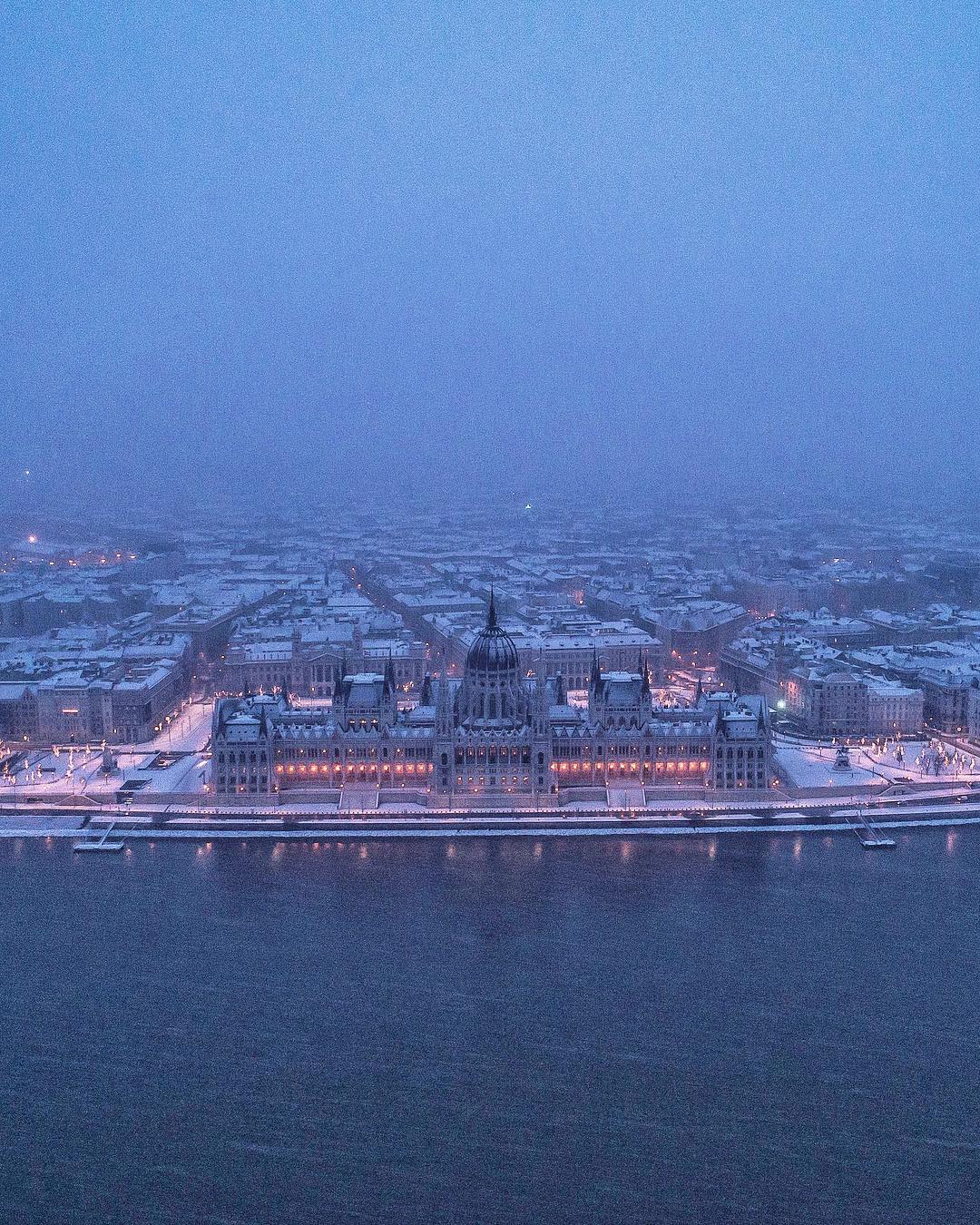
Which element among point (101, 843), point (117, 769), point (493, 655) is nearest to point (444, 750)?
point (493, 655)

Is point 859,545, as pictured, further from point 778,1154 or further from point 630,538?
point 778,1154

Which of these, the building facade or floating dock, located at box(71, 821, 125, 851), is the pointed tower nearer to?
the building facade

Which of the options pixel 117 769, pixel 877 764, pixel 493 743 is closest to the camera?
pixel 493 743

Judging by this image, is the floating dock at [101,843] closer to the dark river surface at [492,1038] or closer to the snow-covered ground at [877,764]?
the dark river surface at [492,1038]

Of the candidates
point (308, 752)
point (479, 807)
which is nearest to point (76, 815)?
point (308, 752)

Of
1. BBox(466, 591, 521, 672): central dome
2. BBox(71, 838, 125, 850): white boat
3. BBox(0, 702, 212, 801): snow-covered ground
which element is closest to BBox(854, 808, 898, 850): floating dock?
BBox(466, 591, 521, 672): central dome

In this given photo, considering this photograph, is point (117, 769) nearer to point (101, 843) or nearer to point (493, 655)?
point (101, 843)
